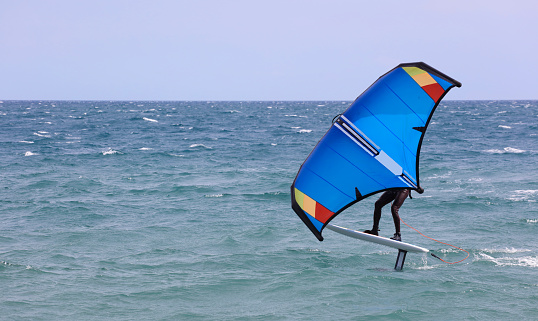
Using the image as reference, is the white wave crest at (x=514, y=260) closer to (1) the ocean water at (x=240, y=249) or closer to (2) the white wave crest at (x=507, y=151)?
(1) the ocean water at (x=240, y=249)

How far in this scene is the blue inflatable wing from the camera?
30.6ft

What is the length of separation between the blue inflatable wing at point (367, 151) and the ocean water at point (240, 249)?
2.39 metres

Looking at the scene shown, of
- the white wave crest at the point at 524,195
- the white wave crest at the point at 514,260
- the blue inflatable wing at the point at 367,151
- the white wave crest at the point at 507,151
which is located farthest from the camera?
the white wave crest at the point at 507,151

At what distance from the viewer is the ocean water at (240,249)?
1091cm

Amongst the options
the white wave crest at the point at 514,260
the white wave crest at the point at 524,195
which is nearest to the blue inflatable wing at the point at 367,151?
the white wave crest at the point at 514,260

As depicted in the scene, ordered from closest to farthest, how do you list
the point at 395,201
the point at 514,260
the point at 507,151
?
the point at 395,201 → the point at 514,260 → the point at 507,151

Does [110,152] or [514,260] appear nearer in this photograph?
[514,260]

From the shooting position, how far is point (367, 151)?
9.55m

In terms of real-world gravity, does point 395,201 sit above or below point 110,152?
above

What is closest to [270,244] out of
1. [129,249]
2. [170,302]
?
[129,249]

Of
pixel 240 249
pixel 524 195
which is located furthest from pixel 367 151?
pixel 524 195

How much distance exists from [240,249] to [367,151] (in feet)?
22.2

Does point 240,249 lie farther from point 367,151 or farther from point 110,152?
point 110,152

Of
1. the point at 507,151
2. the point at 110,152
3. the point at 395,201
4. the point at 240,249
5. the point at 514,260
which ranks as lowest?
the point at 240,249
